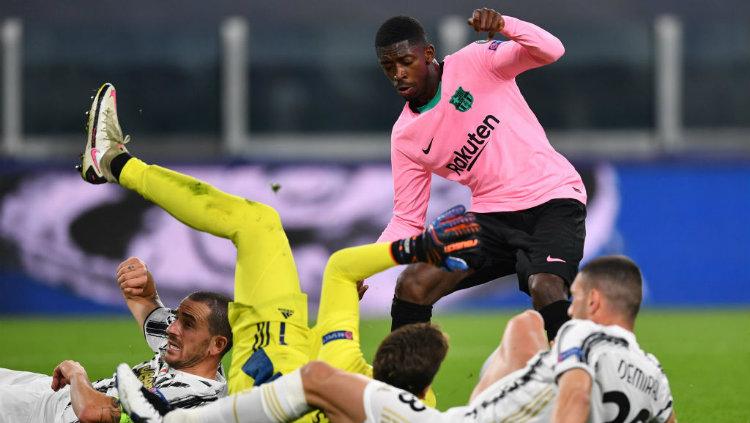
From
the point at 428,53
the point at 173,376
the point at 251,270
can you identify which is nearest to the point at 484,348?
the point at 428,53

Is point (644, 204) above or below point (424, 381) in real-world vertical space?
above

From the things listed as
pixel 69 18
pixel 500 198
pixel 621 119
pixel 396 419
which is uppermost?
pixel 69 18

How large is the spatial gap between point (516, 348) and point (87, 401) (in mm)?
1801

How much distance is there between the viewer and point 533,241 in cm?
668

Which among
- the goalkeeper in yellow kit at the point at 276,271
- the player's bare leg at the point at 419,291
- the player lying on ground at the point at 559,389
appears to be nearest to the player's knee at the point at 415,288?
the player's bare leg at the point at 419,291

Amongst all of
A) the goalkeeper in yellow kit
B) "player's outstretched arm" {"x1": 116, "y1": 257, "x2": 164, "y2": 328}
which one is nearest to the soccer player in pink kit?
the goalkeeper in yellow kit

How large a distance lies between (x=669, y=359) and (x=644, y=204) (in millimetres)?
4099

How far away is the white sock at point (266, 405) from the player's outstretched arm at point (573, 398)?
98 centimetres

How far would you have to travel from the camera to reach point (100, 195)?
13.5 m

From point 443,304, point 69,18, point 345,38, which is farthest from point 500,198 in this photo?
point 69,18

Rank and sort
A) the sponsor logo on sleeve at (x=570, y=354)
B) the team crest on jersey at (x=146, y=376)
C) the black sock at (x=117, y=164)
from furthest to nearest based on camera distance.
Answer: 1. the black sock at (x=117, y=164)
2. the team crest on jersey at (x=146, y=376)
3. the sponsor logo on sleeve at (x=570, y=354)

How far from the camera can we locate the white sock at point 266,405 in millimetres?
5129

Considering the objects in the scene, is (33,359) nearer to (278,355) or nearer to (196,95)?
(278,355)

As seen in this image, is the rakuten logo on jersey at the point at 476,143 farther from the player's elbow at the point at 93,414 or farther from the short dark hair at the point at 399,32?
the player's elbow at the point at 93,414
